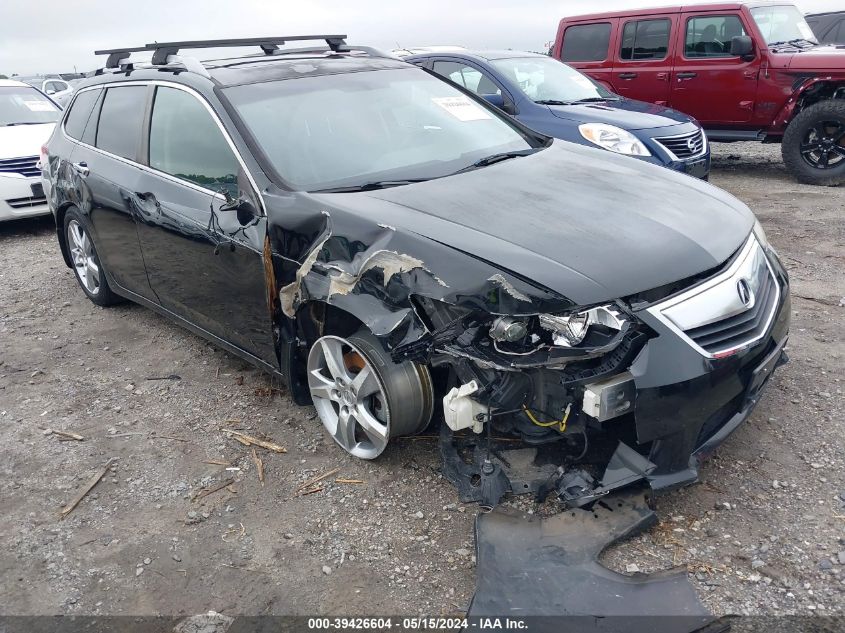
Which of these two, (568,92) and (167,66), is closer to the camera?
(167,66)

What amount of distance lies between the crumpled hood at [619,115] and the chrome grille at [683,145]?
17 centimetres

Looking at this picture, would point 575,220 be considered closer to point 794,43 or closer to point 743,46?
point 743,46

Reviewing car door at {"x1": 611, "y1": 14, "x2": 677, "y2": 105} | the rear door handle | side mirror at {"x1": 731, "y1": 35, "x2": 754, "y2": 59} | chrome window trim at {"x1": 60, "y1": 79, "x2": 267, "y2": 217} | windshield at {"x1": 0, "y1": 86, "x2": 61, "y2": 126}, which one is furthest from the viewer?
car door at {"x1": 611, "y1": 14, "x2": 677, "y2": 105}

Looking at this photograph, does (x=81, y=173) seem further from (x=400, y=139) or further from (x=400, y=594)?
(x=400, y=594)

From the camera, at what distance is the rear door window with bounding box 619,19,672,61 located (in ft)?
30.3

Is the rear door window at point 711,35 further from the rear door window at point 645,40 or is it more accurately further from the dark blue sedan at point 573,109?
the dark blue sedan at point 573,109

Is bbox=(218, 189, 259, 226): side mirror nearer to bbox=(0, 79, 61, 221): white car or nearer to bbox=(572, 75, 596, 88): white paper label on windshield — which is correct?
bbox=(0, 79, 61, 221): white car

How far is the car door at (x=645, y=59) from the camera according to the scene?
9227mm

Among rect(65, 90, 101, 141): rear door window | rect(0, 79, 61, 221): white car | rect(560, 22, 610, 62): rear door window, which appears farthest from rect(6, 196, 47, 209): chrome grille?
rect(560, 22, 610, 62): rear door window

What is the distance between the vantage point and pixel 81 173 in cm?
487

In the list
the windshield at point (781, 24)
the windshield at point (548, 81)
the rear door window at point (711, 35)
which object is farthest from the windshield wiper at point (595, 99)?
the windshield at point (781, 24)

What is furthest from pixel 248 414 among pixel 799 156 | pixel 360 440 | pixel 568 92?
pixel 799 156

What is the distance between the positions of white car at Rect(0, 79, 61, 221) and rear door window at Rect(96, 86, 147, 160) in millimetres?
3553

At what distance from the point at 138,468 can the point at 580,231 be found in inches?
91.2
